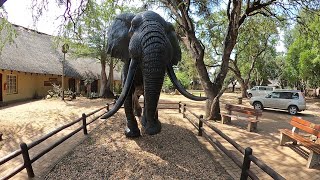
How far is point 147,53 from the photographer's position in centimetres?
534

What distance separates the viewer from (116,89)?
3141 centimetres

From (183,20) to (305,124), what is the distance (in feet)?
23.3

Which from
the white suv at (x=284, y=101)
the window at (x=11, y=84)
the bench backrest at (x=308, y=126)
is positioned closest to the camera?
the bench backrest at (x=308, y=126)

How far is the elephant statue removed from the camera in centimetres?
532

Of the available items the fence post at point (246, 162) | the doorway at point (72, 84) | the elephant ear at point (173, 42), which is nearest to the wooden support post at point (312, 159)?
the fence post at point (246, 162)

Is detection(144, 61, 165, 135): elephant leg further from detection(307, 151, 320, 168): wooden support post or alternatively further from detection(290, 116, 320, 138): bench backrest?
detection(290, 116, 320, 138): bench backrest

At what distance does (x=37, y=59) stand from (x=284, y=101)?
2031 centimetres

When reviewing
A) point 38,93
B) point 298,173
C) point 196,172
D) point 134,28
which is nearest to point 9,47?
point 38,93

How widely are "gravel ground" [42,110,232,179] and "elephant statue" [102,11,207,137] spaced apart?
90 cm

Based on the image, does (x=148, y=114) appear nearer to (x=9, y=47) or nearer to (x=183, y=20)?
(x=183, y=20)

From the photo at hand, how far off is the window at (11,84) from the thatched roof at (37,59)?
1.46 meters

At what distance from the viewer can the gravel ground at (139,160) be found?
5379 millimetres

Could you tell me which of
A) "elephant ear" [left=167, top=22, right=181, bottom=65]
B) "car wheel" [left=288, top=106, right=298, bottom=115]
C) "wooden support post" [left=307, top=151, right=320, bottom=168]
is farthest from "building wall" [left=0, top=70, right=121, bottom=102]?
"car wheel" [left=288, top=106, right=298, bottom=115]

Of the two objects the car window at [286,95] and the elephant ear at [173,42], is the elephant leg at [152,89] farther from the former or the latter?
the car window at [286,95]
